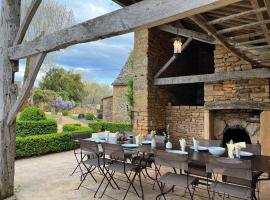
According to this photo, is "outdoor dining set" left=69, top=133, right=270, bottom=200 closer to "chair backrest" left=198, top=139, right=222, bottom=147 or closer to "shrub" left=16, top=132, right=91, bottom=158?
"chair backrest" left=198, top=139, right=222, bottom=147

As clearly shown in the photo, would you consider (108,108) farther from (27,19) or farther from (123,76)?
(27,19)

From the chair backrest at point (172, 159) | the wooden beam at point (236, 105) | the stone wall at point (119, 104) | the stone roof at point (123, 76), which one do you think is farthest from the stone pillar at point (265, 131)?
the stone roof at point (123, 76)

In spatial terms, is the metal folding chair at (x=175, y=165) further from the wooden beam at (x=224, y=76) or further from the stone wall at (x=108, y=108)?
the stone wall at (x=108, y=108)

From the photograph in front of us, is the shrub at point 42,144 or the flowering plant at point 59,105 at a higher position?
the flowering plant at point 59,105

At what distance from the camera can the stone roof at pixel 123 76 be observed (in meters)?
14.2

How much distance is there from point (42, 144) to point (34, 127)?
33.6 inches

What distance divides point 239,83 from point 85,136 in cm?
387

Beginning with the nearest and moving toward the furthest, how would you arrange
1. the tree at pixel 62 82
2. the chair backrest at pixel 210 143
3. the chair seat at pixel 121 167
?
the chair seat at pixel 121 167 < the chair backrest at pixel 210 143 < the tree at pixel 62 82

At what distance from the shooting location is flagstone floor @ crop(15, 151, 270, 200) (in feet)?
12.6

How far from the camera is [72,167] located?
5648 mm

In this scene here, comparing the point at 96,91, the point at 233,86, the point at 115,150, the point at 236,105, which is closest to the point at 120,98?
the point at 233,86

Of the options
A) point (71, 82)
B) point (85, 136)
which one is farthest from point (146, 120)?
point (71, 82)

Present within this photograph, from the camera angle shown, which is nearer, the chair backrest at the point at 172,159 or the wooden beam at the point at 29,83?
the chair backrest at the point at 172,159

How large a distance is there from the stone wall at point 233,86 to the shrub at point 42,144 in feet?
14.7
